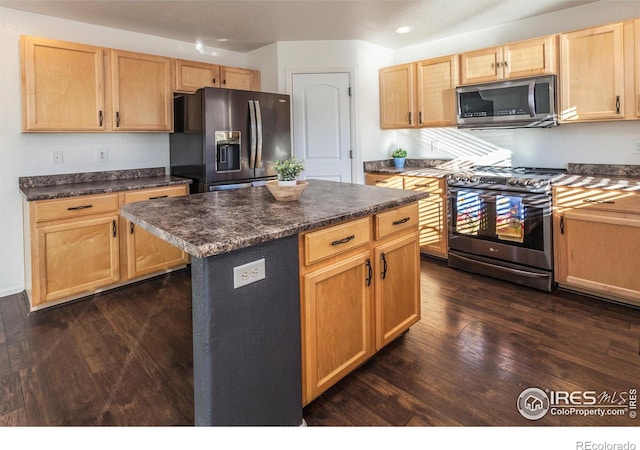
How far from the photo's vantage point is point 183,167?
388 cm

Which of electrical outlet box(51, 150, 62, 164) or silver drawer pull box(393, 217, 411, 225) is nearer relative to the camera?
silver drawer pull box(393, 217, 411, 225)

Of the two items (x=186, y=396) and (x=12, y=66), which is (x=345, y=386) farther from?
(x=12, y=66)

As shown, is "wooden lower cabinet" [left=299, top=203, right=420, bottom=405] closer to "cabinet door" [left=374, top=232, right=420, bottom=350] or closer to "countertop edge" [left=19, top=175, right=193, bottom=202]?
"cabinet door" [left=374, top=232, right=420, bottom=350]

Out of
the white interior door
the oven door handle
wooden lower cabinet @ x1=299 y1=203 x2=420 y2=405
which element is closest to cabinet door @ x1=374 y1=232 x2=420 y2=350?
wooden lower cabinet @ x1=299 y1=203 x2=420 y2=405

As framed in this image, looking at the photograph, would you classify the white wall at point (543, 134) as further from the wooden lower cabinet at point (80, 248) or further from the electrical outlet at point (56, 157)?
the electrical outlet at point (56, 157)

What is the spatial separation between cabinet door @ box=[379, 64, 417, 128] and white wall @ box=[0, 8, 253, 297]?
8.71 feet

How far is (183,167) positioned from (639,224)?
3.81 meters

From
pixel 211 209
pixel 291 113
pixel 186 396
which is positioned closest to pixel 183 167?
pixel 291 113

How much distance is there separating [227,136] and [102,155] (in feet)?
3.96

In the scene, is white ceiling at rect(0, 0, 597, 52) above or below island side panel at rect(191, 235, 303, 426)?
above

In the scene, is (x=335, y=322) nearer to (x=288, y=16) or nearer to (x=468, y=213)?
(x=468, y=213)

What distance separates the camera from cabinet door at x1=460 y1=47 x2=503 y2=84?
11.7 ft

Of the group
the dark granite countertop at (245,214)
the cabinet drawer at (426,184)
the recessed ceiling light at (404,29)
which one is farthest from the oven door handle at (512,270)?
the recessed ceiling light at (404,29)

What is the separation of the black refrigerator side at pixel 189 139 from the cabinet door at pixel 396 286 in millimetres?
2123
